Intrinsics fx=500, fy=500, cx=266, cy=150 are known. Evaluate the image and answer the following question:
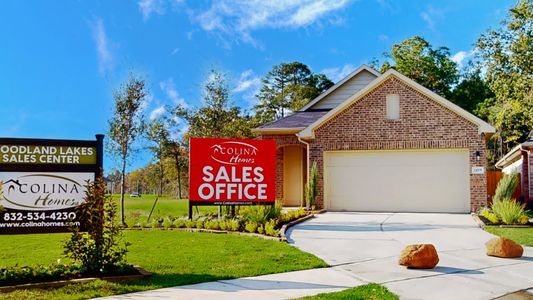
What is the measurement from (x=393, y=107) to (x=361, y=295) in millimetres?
13530

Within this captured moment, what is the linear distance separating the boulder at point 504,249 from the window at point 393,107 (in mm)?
9802

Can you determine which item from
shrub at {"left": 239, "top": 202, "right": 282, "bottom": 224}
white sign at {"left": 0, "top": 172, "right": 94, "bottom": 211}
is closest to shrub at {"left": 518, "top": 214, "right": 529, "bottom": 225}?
shrub at {"left": 239, "top": 202, "right": 282, "bottom": 224}

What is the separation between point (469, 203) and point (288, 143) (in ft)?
25.1

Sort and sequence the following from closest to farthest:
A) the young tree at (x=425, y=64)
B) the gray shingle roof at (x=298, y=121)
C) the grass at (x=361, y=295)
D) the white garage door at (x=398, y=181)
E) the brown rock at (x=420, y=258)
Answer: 1. the grass at (x=361, y=295)
2. the brown rock at (x=420, y=258)
3. the white garage door at (x=398, y=181)
4. the gray shingle roof at (x=298, y=121)
5. the young tree at (x=425, y=64)

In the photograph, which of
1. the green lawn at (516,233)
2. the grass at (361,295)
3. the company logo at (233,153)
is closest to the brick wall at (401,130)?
the green lawn at (516,233)

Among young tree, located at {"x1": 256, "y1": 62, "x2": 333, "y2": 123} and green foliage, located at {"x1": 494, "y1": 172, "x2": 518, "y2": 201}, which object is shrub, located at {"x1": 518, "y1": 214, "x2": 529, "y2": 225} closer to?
green foliage, located at {"x1": 494, "y1": 172, "x2": 518, "y2": 201}

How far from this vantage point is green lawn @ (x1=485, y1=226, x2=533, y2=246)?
1150 centimetres

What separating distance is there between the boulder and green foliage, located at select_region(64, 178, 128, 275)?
6.82m

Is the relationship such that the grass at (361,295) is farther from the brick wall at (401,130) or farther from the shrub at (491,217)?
the brick wall at (401,130)

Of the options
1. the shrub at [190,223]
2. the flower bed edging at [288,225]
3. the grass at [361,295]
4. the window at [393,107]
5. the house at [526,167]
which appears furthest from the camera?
the house at [526,167]

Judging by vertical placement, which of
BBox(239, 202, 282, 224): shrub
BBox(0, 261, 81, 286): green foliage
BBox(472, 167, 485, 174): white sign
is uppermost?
BBox(472, 167, 485, 174): white sign

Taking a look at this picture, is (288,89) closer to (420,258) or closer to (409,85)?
(409,85)

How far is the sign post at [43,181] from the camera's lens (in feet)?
26.4

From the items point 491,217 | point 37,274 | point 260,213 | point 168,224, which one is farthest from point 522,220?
point 37,274
